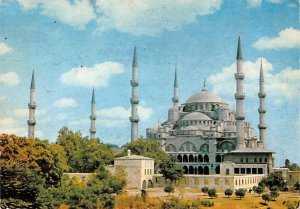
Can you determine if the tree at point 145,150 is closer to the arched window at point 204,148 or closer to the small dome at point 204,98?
the arched window at point 204,148

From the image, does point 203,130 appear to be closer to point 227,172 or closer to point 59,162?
point 227,172

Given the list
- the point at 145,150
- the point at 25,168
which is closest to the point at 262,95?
the point at 145,150

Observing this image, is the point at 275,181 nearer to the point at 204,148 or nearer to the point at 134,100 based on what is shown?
the point at 204,148

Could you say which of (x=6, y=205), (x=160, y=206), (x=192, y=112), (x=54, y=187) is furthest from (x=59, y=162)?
(x=192, y=112)

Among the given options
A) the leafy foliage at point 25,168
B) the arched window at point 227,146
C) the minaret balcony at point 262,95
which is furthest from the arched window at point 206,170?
the leafy foliage at point 25,168

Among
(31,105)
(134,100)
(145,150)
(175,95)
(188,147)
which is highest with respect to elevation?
(175,95)

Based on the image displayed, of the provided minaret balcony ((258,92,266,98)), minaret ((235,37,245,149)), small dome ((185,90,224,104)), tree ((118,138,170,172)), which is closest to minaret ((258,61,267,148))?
minaret balcony ((258,92,266,98))

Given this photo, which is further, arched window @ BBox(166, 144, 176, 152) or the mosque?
arched window @ BBox(166, 144, 176, 152)

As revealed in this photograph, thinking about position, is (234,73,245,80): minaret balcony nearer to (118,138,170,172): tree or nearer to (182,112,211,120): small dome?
(182,112,211,120): small dome
